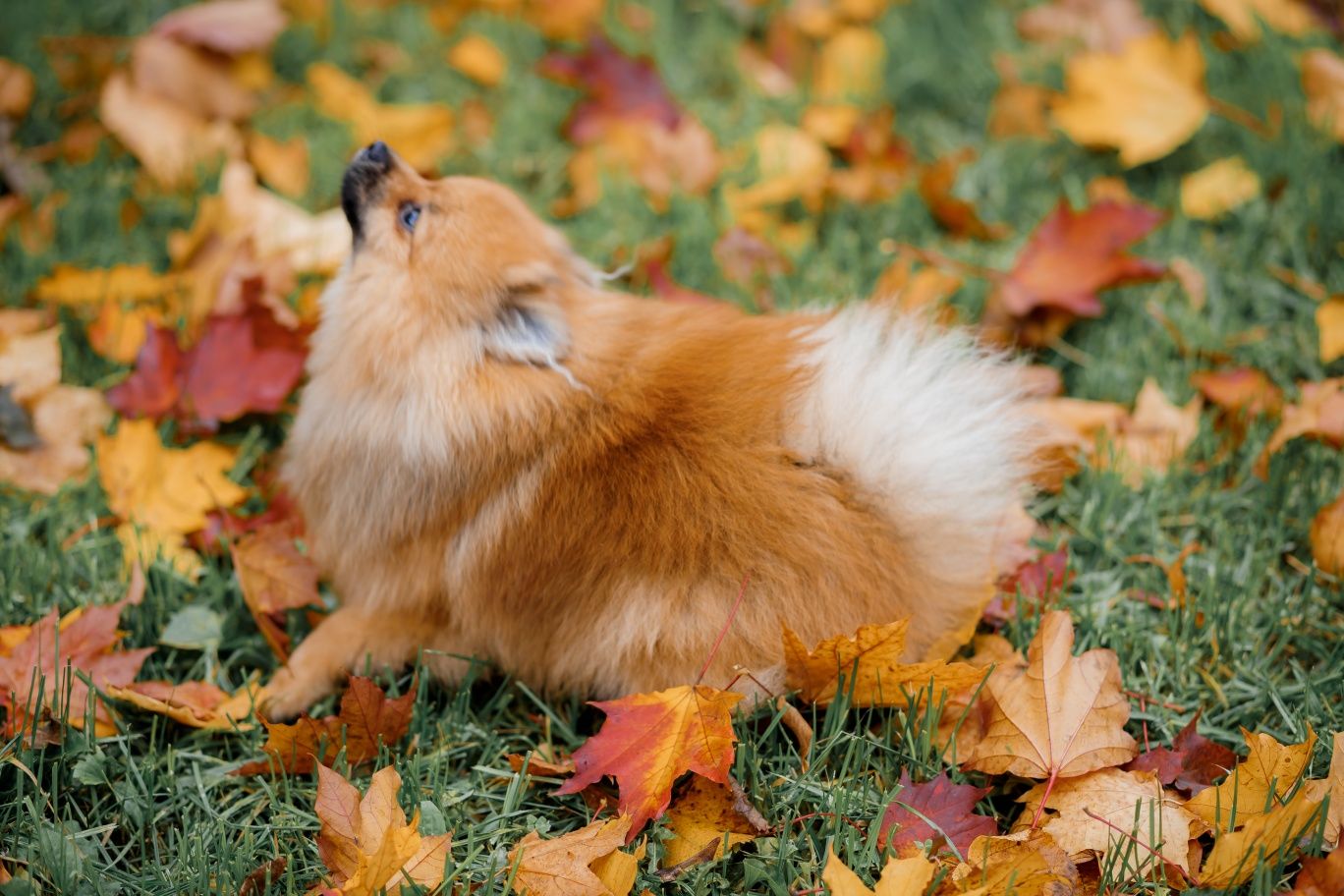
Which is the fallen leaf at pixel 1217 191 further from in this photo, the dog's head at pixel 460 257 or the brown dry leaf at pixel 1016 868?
the brown dry leaf at pixel 1016 868

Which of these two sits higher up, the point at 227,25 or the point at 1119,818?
the point at 227,25

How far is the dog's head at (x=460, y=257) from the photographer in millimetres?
2096

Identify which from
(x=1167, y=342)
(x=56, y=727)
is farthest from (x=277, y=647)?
(x=1167, y=342)

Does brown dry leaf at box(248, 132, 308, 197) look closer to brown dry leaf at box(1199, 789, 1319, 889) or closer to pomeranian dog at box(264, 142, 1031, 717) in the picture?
pomeranian dog at box(264, 142, 1031, 717)

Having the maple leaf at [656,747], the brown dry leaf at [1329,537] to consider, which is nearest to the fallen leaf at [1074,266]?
the brown dry leaf at [1329,537]

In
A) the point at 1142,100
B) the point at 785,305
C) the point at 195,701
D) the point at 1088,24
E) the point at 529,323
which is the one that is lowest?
the point at 195,701

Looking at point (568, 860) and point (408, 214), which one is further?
point (408, 214)

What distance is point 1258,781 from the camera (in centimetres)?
179

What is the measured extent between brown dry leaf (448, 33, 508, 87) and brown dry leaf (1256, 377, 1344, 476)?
2623 mm

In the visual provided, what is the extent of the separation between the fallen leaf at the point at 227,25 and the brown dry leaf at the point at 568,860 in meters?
2.83

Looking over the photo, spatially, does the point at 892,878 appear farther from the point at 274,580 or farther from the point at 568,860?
the point at 274,580

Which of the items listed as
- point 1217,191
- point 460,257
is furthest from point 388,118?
point 1217,191

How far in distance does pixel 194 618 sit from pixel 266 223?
1309mm

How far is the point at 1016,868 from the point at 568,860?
2.23ft
